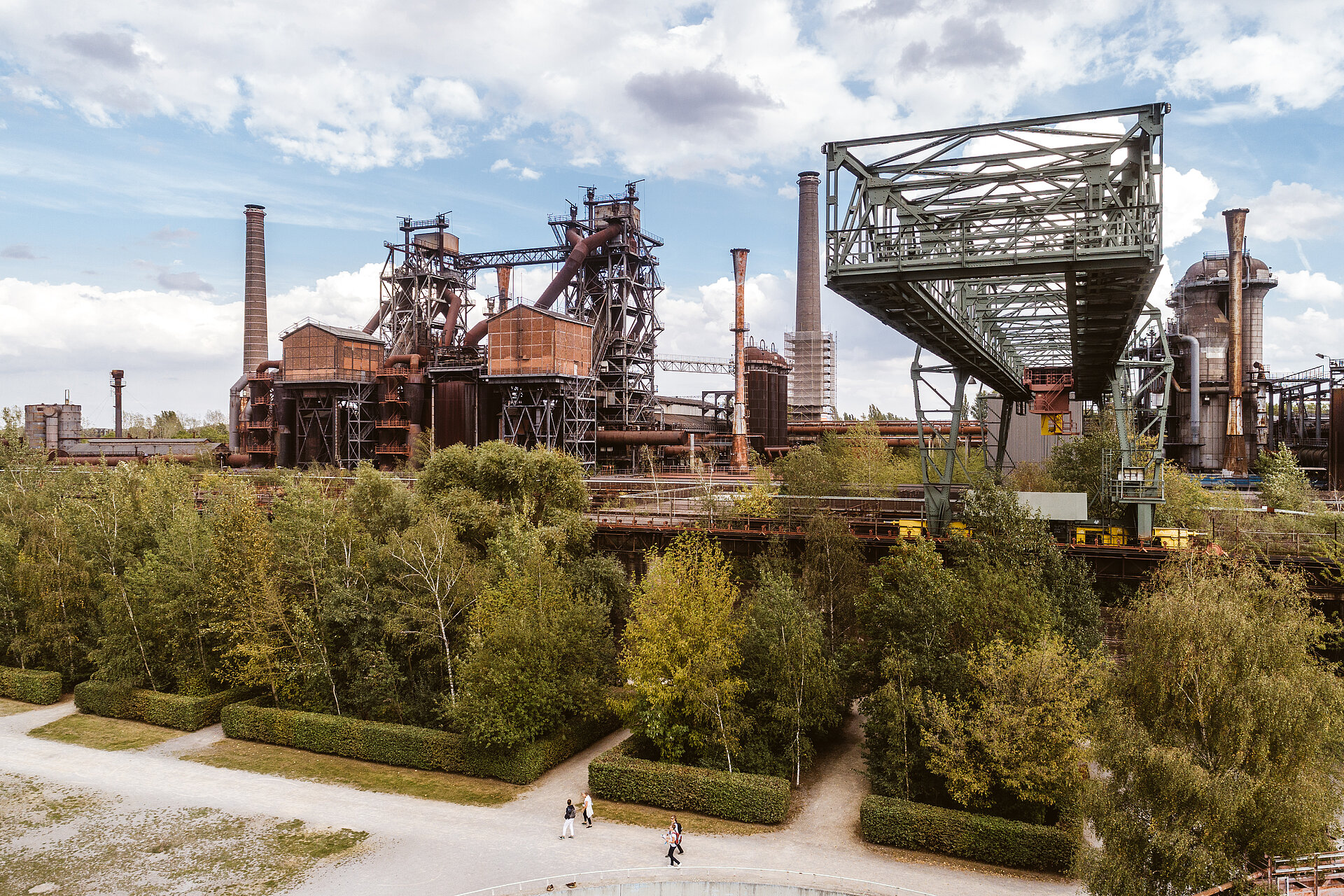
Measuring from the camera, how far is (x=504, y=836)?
19859 mm

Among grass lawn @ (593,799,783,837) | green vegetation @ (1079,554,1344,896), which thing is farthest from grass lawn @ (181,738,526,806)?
green vegetation @ (1079,554,1344,896)

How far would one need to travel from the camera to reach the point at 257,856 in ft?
63.0

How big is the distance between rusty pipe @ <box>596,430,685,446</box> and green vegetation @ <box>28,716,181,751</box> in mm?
38658

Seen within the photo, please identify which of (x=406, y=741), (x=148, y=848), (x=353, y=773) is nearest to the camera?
(x=148, y=848)

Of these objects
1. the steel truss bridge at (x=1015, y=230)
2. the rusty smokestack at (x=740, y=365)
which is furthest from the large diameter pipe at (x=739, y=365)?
the steel truss bridge at (x=1015, y=230)

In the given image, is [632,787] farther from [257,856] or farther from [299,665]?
[299,665]

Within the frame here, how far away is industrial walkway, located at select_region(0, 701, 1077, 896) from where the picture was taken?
17.6 metres

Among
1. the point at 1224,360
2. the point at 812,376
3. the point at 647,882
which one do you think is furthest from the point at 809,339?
the point at 647,882

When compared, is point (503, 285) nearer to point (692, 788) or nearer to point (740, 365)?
point (740, 365)

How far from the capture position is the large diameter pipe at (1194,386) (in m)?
54.6

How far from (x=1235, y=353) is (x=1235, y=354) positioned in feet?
0.20

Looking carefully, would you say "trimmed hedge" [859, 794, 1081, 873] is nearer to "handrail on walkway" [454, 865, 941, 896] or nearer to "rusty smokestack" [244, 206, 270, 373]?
"handrail on walkway" [454, 865, 941, 896]

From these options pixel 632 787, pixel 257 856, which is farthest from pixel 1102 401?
pixel 257 856

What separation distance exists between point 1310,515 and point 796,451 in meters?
24.3
